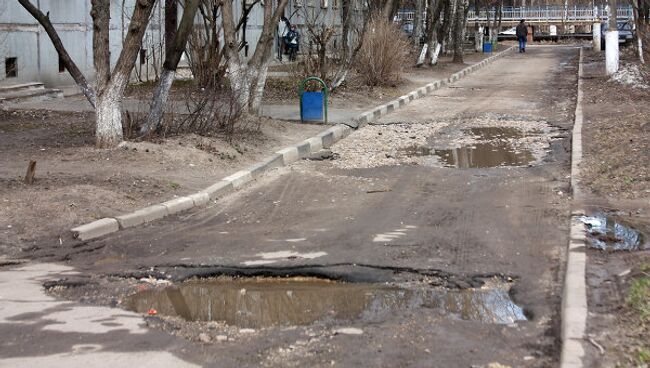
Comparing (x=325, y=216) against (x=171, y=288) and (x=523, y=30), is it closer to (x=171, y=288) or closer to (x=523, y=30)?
(x=171, y=288)

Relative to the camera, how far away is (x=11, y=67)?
58.5 feet

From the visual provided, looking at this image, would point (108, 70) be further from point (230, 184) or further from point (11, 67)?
point (11, 67)

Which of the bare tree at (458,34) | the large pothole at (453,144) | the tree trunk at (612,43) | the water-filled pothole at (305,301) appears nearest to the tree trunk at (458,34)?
the bare tree at (458,34)

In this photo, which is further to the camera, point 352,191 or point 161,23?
point 161,23

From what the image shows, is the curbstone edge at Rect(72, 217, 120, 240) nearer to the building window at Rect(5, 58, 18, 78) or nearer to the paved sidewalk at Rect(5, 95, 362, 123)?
the paved sidewalk at Rect(5, 95, 362, 123)

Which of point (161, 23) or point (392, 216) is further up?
point (161, 23)

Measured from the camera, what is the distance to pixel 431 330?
494 centimetres

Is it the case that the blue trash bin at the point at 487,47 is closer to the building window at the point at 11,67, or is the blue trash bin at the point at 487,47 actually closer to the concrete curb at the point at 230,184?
the concrete curb at the point at 230,184

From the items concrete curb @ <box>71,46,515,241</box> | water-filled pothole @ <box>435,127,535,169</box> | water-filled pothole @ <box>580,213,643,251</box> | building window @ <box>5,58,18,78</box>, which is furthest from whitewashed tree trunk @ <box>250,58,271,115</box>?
water-filled pothole @ <box>580,213,643,251</box>

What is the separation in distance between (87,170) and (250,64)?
5.82 meters

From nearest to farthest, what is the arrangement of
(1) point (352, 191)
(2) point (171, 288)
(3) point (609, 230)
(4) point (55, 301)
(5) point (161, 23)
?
(4) point (55, 301)
(2) point (171, 288)
(3) point (609, 230)
(1) point (352, 191)
(5) point (161, 23)

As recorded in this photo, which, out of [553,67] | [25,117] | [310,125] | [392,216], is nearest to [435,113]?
[310,125]

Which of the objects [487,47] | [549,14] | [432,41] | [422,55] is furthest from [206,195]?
[549,14]

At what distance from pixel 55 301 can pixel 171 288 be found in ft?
2.71
